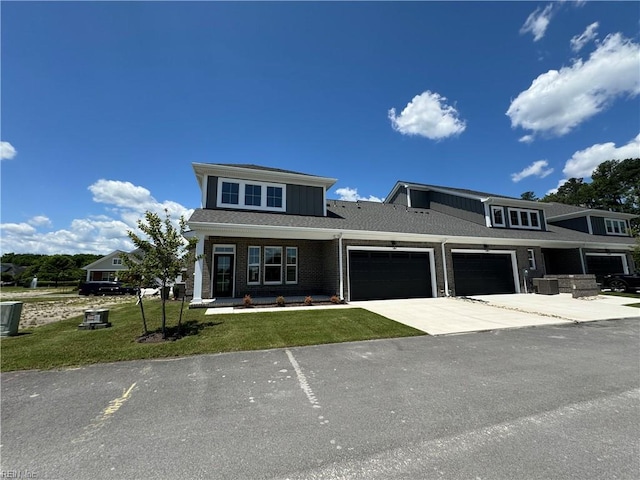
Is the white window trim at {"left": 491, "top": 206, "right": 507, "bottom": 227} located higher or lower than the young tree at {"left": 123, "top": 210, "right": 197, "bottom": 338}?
higher

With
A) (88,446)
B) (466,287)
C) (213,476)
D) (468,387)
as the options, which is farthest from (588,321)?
(88,446)

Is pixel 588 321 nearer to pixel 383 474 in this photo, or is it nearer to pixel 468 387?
pixel 468 387

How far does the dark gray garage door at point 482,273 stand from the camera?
1538 centimetres

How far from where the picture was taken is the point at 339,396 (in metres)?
3.82

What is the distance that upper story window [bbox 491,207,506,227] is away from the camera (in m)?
17.8

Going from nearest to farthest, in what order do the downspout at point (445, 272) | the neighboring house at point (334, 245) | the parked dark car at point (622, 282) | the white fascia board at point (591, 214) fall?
the neighboring house at point (334, 245)
the downspout at point (445, 272)
the parked dark car at point (622, 282)
the white fascia board at point (591, 214)

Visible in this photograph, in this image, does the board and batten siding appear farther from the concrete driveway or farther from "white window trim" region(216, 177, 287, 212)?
the concrete driveway

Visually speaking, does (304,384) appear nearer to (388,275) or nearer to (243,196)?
(388,275)

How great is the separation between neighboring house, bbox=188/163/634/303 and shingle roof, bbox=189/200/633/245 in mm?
69

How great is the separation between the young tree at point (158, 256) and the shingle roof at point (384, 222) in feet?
12.4

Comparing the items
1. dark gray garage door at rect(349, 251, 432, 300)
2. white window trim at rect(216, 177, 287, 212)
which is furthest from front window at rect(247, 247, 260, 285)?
dark gray garage door at rect(349, 251, 432, 300)

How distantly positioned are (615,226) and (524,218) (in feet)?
33.3

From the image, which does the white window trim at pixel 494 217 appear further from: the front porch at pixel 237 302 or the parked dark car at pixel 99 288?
the parked dark car at pixel 99 288

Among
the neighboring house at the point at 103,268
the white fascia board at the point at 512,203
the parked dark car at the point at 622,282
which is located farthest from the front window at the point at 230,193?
the neighboring house at the point at 103,268
